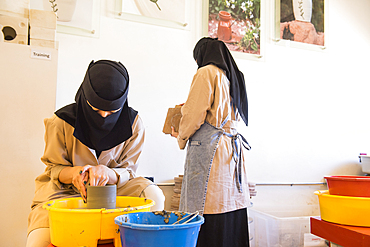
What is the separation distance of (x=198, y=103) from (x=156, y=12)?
5.04 ft

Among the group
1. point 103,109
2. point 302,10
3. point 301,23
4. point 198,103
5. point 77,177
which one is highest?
point 302,10

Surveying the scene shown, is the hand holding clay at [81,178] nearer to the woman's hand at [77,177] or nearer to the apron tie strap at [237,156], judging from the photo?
the woman's hand at [77,177]

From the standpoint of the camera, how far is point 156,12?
3.09m

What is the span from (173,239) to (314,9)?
3.92 meters

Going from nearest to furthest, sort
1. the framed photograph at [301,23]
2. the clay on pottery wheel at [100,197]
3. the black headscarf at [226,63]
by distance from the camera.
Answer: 1. the clay on pottery wheel at [100,197]
2. the black headscarf at [226,63]
3. the framed photograph at [301,23]

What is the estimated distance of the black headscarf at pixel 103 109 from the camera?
1.24 meters

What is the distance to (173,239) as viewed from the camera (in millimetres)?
695

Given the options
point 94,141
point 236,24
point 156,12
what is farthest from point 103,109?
point 236,24

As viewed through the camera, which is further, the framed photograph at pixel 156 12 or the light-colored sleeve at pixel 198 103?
the framed photograph at pixel 156 12

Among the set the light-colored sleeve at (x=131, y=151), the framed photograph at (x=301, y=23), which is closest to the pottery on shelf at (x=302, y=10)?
the framed photograph at (x=301, y=23)

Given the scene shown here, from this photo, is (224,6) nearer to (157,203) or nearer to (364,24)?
(364,24)

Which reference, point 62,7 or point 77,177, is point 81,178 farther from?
point 62,7

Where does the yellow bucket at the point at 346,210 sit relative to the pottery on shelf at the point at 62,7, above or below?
below

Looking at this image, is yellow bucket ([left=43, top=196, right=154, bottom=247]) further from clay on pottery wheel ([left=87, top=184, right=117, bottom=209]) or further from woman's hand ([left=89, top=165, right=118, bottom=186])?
woman's hand ([left=89, top=165, right=118, bottom=186])
